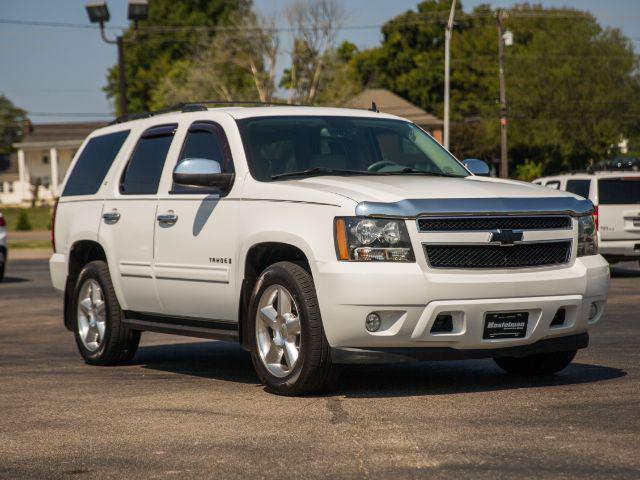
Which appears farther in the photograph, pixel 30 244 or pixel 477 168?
pixel 30 244

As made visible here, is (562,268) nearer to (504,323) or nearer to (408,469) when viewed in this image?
(504,323)

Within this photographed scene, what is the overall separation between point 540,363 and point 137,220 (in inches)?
128

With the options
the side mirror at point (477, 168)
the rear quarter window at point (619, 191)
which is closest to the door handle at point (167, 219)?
the side mirror at point (477, 168)

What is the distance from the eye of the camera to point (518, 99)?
247ft

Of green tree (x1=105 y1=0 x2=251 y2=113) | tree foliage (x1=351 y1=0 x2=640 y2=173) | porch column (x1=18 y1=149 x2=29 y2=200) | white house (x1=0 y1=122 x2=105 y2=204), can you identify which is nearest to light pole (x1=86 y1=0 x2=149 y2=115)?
tree foliage (x1=351 y1=0 x2=640 y2=173)

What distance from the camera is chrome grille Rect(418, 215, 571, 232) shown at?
25.5ft

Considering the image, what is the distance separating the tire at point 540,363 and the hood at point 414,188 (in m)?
1.19

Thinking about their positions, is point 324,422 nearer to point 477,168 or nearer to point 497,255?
point 497,255

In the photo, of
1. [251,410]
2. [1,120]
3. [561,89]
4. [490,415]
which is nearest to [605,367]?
[490,415]

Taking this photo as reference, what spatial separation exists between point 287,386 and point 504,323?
4.64ft

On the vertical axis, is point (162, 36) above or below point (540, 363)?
above

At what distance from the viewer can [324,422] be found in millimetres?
7117

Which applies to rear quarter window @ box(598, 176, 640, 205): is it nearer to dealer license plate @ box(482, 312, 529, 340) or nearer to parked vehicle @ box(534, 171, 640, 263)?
parked vehicle @ box(534, 171, 640, 263)

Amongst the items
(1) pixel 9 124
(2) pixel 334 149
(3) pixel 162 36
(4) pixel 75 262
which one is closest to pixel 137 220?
(4) pixel 75 262
